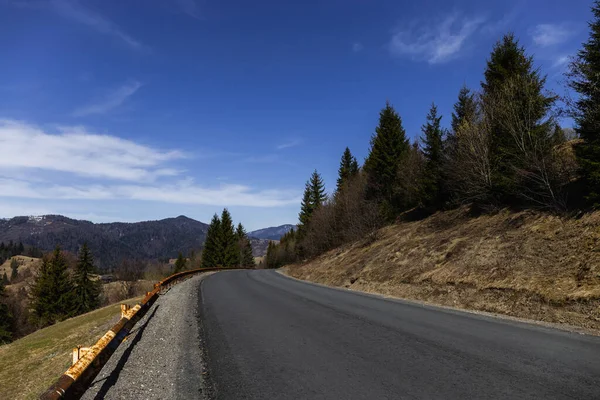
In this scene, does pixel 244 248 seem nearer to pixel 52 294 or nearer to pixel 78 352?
pixel 52 294

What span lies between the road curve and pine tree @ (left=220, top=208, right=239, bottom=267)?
63757 millimetres

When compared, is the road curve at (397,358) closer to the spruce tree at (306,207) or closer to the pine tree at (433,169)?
the pine tree at (433,169)

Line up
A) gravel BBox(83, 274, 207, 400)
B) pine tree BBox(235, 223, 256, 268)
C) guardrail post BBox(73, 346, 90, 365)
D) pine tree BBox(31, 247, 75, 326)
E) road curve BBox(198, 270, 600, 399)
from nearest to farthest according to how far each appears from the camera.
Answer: road curve BBox(198, 270, 600, 399), guardrail post BBox(73, 346, 90, 365), gravel BBox(83, 274, 207, 400), pine tree BBox(31, 247, 75, 326), pine tree BBox(235, 223, 256, 268)

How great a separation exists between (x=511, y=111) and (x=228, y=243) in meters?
62.1

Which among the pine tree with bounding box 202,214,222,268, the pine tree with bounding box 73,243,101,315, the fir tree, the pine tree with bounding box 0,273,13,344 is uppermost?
the fir tree

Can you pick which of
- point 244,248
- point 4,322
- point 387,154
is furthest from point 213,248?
point 387,154

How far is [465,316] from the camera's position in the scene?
1033 centimetres

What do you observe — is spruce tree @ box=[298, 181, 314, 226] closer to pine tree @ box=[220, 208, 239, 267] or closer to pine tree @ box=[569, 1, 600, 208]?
pine tree @ box=[220, 208, 239, 267]

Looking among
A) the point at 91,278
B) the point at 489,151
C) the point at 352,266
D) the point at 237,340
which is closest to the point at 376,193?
the point at 352,266

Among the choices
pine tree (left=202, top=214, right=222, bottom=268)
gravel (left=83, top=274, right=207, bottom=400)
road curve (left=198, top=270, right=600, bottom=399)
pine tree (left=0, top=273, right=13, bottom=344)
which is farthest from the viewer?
pine tree (left=202, top=214, right=222, bottom=268)

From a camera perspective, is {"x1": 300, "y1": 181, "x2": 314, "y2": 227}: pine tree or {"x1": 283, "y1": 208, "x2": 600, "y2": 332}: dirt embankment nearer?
{"x1": 283, "y1": 208, "x2": 600, "y2": 332}: dirt embankment

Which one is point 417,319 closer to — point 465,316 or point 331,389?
point 465,316

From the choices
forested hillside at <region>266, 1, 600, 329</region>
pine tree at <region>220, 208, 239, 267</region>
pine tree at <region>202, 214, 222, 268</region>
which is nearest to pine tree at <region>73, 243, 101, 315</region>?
pine tree at <region>202, 214, 222, 268</region>

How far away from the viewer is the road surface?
4.76 m
